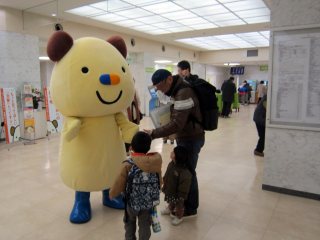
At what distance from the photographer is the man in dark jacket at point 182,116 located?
7.98ft

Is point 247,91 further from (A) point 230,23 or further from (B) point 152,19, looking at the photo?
(B) point 152,19

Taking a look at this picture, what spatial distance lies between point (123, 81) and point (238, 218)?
5.84 feet

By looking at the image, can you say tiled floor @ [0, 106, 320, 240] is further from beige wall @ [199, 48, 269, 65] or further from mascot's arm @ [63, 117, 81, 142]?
beige wall @ [199, 48, 269, 65]

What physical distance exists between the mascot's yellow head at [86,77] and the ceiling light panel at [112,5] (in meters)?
3.87

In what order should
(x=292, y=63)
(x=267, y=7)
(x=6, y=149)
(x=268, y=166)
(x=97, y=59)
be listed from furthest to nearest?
(x=267, y=7), (x=6, y=149), (x=268, y=166), (x=292, y=63), (x=97, y=59)

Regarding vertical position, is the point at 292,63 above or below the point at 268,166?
above

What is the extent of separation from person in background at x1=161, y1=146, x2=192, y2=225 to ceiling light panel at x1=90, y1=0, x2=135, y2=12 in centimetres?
452

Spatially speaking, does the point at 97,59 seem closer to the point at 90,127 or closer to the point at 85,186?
the point at 90,127

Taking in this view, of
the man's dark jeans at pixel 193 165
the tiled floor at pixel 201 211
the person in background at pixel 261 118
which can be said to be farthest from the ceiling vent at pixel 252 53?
the man's dark jeans at pixel 193 165

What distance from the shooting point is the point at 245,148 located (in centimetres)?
564

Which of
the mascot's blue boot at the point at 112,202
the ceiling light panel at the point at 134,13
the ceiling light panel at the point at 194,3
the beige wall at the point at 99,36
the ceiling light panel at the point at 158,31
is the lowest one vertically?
the mascot's blue boot at the point at 112,202

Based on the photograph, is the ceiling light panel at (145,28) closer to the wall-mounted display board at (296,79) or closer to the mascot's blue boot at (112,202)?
the wall-mounted display board at (296,79)

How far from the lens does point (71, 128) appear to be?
7.64ft

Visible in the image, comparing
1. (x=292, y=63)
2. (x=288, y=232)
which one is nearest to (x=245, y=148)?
(x=292, y=63)
